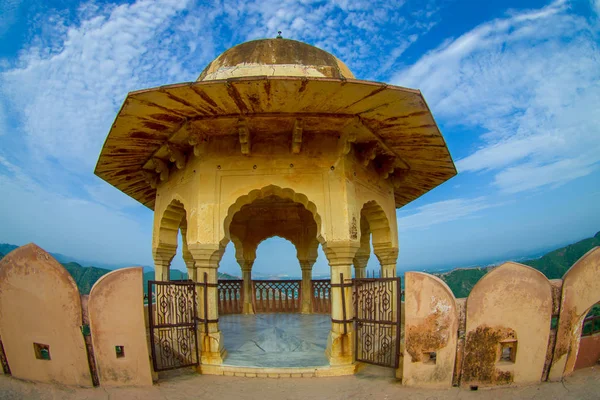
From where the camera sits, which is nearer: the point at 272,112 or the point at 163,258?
the point at 272,112

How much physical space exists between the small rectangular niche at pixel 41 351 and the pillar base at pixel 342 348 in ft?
13.8

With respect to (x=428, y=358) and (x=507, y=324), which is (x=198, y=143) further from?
(x=507, y=324)

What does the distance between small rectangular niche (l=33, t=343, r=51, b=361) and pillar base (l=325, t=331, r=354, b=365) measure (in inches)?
166

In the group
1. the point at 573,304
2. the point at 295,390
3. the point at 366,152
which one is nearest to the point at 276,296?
the point at 366,152

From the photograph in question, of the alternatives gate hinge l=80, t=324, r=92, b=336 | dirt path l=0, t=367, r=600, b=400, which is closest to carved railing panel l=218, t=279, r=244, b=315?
dirt path l=0, t=367, r=600, b=400

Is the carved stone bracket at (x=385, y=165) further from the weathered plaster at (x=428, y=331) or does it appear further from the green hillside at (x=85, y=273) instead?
the green hillside at (x=85, y=273)

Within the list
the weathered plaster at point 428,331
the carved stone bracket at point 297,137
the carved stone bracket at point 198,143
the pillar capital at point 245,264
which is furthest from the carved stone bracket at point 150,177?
the weathered plaster at point 428,331

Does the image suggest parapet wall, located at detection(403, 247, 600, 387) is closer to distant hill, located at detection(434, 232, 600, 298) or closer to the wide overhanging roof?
the wide overhanging roof

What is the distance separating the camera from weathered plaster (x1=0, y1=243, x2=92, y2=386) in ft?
17.1

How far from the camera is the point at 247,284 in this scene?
1341cm

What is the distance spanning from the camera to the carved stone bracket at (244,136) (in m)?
6.66

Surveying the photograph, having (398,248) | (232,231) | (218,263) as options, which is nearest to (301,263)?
(232,231)

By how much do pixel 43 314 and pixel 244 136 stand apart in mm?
4007

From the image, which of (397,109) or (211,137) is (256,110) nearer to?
(211,137)
